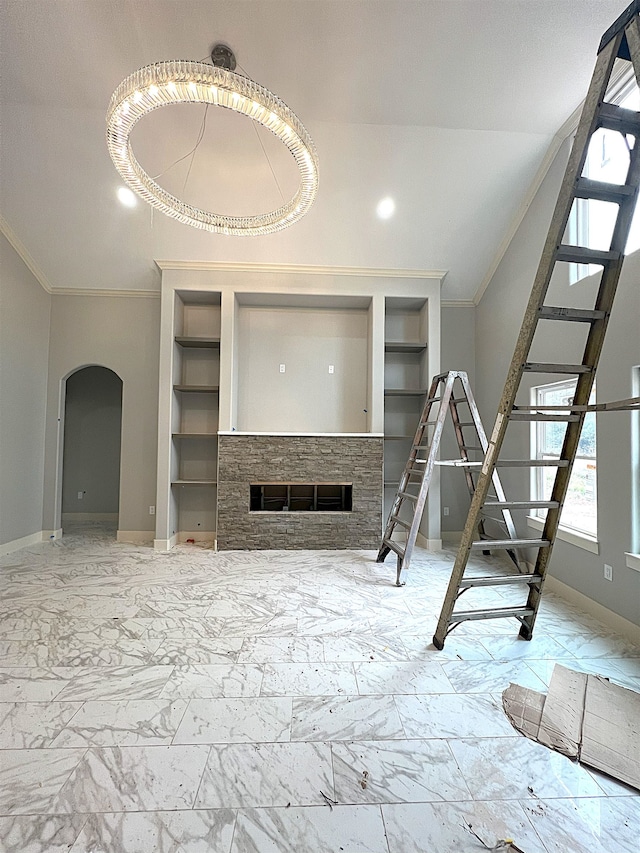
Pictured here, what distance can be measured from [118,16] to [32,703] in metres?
4.19

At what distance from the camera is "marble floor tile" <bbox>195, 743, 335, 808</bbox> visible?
4.29 ft

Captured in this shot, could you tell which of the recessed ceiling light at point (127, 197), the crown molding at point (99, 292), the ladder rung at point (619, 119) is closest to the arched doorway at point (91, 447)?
the crown molding at point (99, 292)

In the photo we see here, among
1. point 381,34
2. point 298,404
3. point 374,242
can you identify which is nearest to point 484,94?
point 381,34

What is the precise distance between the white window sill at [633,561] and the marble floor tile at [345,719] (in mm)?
1878

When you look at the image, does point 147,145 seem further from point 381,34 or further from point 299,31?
point 381,34

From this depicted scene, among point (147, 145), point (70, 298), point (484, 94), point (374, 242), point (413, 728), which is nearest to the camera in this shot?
point (413, 728)

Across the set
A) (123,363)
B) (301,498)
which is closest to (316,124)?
(123,363)

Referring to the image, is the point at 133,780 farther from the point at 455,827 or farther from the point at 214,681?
the point at 455,827

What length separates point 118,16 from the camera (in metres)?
2.60

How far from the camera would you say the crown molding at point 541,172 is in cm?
286

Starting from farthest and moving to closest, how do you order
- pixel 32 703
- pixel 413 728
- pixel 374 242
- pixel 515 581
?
1. pixel 374 242
2. pixel 515 581
3. pixel 32 703
4. pixel 413 728

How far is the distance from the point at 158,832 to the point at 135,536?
3.95m

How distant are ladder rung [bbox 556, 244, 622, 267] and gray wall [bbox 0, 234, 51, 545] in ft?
16.6

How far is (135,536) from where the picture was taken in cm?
472
